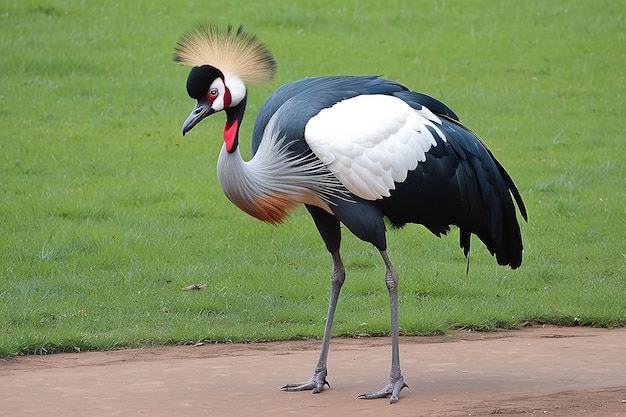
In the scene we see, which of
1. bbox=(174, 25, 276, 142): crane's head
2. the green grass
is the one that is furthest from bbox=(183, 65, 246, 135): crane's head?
the green grass

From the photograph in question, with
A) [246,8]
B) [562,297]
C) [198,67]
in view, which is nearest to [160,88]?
[246,8]

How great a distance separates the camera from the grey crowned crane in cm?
655

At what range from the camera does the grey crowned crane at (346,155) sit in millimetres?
6551

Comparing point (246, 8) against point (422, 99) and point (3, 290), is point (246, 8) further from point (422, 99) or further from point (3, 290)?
point (422, 99)

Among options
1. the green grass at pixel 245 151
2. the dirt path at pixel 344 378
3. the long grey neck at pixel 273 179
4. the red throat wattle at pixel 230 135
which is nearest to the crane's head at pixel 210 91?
the red throat wattle at pixel 230 135

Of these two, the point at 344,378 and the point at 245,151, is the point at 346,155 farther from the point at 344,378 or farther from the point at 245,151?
the point at 245,151

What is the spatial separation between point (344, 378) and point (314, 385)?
1.20ft

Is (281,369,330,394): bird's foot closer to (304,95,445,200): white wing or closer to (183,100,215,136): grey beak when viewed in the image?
(304,95,445,200): white wing

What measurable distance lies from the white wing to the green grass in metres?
1.92

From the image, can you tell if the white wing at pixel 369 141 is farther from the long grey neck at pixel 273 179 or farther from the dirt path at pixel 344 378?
the dirt path at pixel 344 378

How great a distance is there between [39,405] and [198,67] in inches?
82.4

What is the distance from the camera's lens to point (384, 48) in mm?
15875

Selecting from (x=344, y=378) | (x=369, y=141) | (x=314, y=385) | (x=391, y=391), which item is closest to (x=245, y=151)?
(x=344, y=378)

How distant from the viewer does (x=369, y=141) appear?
6.59m
